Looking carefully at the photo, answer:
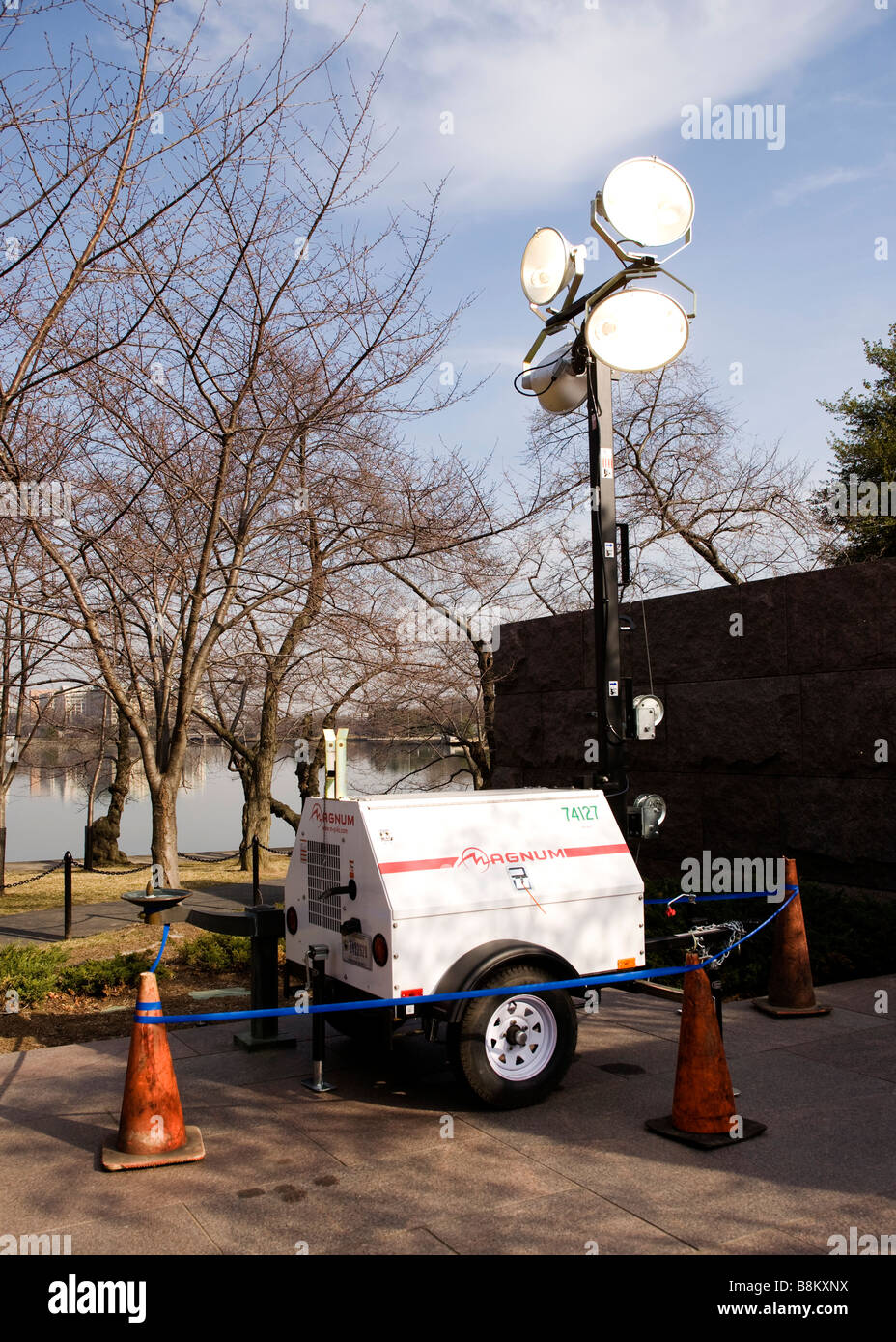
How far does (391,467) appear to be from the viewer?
1323 cm

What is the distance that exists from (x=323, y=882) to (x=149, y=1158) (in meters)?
1.74

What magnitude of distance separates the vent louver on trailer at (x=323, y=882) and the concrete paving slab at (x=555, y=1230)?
2.00 meters

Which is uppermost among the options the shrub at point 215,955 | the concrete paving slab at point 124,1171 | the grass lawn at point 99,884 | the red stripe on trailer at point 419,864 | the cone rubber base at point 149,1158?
the red stripe on trailer at point 419,864

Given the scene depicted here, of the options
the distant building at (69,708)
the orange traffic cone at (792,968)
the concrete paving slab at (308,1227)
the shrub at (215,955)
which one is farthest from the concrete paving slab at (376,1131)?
the distant building at (69,708)

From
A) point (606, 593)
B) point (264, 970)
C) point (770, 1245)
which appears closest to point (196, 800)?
point (606, 593)

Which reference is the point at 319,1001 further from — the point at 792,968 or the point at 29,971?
the point at 29,971

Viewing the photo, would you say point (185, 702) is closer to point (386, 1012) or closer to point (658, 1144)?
point (386, 1012)

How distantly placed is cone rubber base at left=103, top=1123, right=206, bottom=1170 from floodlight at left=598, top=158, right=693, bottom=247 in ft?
21.7

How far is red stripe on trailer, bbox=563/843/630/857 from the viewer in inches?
239

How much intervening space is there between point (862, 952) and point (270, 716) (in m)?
12.4

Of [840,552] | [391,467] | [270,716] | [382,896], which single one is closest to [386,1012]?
[382,896]

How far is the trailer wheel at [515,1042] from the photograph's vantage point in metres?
5.45

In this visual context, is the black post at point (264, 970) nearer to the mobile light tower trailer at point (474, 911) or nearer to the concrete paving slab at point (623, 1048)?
the mobile light tower trailer at point (474, 911)

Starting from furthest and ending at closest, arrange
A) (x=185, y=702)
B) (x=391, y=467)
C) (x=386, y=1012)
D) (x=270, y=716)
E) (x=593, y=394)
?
(x=270, y=716)
(x=391, y=467)
(x=185, y=702)
(x=593, y=394)
(x=386, y=1012)
